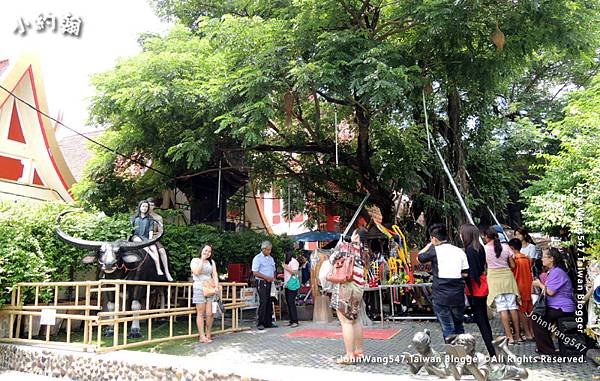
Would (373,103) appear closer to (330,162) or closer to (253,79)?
(253,79)

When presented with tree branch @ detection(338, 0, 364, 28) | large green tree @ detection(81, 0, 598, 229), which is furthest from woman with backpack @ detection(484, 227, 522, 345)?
tree branch @ detection(338, 0, 364, 28)

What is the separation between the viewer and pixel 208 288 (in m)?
7.53

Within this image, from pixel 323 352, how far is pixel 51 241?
505cm

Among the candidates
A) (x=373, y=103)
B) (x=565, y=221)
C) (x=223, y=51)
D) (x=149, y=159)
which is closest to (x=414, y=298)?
(x=373, y=103)

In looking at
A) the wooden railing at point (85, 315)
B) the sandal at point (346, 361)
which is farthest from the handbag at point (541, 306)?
the wooden railing at point (85, 315)

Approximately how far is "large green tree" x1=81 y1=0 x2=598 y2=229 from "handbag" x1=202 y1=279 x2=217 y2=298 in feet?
8.50

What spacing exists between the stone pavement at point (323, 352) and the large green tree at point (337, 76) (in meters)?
3.43

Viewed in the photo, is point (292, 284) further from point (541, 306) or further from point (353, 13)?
point (353, 13)

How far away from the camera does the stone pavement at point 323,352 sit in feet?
17.4

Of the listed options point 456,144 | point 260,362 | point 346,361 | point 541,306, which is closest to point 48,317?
point 260,362

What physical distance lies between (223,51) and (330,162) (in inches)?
220

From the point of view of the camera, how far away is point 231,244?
42.1 ft

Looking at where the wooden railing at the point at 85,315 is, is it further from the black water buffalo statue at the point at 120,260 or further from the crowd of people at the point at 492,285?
the crowd of people at the point at 492,285

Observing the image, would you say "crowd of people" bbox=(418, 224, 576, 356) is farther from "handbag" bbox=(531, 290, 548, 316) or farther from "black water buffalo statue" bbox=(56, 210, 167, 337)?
"black water buffalo statue" bbox=(56, 210, 167, 337)
